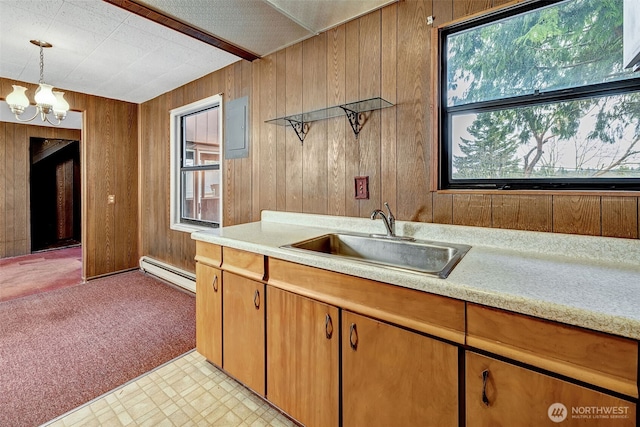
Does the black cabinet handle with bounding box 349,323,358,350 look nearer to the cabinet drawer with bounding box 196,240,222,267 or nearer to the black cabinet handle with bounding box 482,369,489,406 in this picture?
the black cabinet handle with bounding box 482,369,489,406

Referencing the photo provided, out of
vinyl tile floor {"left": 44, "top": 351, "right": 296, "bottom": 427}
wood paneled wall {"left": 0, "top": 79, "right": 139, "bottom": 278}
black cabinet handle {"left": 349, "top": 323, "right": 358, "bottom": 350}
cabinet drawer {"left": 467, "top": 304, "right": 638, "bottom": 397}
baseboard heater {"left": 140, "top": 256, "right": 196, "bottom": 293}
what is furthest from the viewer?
wood paneled wall {"left": 0, "top": 79, "right": 139, "bottom": 278}

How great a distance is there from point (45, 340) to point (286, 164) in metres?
2.28

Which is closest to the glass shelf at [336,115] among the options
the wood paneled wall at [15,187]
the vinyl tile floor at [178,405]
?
the vinyl tile floor at [178,405]

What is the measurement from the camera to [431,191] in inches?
65.3

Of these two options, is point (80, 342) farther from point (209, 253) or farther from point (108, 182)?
point (108, 182)

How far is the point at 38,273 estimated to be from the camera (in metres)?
4.09

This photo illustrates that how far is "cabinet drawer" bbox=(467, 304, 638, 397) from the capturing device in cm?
73

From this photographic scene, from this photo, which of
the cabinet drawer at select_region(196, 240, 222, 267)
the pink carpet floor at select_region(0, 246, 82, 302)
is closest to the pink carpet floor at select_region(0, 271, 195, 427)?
the pink carpet floor at select_region(0, 246, 82, 302)

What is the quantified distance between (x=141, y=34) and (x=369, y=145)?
1914 millimetres

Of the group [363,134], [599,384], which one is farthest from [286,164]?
[599,384]

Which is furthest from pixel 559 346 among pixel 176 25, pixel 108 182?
pixel 108 182

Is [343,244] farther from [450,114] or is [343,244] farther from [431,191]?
[450,114]

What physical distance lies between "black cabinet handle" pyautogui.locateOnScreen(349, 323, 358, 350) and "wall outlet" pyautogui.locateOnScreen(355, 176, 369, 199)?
91 centimetres

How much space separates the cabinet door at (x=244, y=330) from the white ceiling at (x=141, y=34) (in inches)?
63.3
